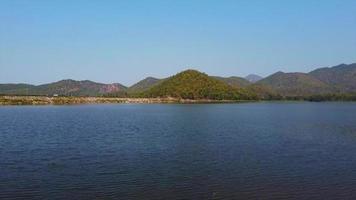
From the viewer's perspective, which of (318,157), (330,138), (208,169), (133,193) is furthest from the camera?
(330,138)

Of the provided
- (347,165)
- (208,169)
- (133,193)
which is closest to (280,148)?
(347,165)

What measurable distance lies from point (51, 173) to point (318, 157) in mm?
19797

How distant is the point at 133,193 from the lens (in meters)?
22.0

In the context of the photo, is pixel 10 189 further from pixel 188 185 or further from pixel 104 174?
pixel 188 185

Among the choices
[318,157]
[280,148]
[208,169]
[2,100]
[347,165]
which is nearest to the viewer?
[208,169]

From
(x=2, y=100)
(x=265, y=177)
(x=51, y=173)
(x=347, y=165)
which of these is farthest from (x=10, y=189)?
(x=2, y=100)

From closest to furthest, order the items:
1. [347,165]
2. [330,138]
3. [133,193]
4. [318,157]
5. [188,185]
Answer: [133,193] → [188,185] → [347,165] → [318,157] → [330,138]

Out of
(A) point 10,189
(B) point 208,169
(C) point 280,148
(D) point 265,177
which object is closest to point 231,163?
(B) point 208,169

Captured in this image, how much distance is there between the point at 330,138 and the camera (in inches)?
1943

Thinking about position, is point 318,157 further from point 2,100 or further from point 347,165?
point 2,100

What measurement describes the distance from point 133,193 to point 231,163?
10.8 meters

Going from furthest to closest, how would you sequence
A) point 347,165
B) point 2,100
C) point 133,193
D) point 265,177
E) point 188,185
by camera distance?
1. point 2,100
2. point 347,165
3. point 265,177
4. point 188,185
5. point 133,193

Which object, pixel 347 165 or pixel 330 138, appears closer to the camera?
pixel 347 165

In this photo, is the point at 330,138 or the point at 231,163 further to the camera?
the point at 330,138
